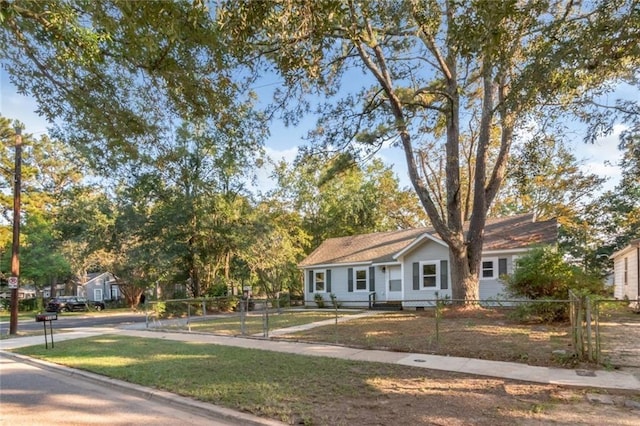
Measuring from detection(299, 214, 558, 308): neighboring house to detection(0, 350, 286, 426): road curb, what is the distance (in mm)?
11570

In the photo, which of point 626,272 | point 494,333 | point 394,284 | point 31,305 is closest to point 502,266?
point 394,284

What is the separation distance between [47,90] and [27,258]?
3195cm

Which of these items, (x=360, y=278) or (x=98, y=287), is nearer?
(x=360, y=278)

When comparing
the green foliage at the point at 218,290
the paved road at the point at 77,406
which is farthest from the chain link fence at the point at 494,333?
the green foliage at the point at 218,290

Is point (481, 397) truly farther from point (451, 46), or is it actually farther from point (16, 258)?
point (16, 258)

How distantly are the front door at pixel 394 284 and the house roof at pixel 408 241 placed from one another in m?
0.76

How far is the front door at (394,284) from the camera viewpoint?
2314cm

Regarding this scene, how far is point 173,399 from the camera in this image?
6.09m

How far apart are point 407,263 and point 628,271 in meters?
10.1

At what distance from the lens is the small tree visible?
12.6 meters

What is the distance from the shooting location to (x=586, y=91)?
882 centimetres

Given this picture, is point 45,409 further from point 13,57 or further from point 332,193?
point 332,193

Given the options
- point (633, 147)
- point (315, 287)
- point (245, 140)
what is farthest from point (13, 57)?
point (315, 287)

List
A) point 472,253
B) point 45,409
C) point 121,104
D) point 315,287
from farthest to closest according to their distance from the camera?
point 315,287 < point 472,253 < point 121,104 < point 45,409
